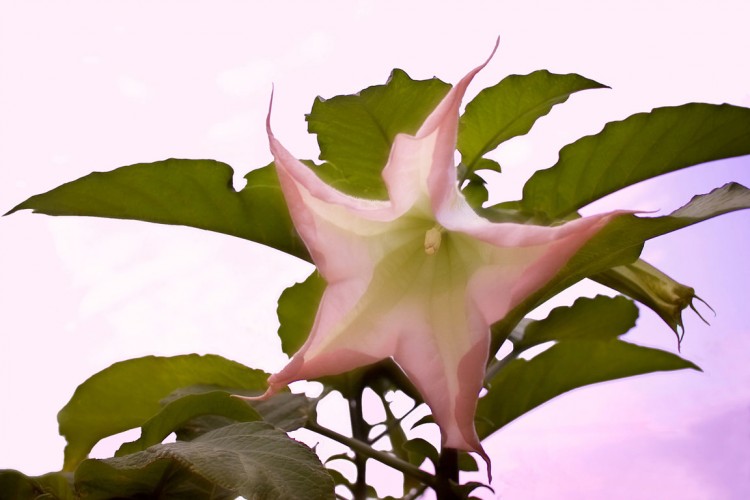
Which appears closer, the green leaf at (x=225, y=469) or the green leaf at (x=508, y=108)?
the green leaf at (x=225, y=469)

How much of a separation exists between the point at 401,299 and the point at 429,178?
0.08m

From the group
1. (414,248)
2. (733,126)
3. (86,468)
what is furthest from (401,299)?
(733,126)

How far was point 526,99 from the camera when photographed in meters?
0.57

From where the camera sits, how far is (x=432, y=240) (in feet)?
1.34

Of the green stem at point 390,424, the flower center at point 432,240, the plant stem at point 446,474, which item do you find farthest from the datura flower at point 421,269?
the green stem at point 390,424

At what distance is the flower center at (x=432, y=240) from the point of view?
41 cm

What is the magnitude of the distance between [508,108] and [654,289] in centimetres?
17

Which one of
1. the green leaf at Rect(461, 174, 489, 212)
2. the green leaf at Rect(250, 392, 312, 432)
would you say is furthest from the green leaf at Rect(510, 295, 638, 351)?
the green leaf at Rect(250, 392, 312, 432)

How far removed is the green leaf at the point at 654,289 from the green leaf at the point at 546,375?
129 millimetres

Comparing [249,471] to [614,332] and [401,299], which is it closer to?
[401,299]

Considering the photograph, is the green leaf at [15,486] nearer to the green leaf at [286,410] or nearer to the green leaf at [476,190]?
the green leaf at [286,410]

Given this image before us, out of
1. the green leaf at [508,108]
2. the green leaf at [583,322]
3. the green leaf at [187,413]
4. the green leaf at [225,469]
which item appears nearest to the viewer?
the green leaf at [225,469]

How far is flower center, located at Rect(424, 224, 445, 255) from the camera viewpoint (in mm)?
406

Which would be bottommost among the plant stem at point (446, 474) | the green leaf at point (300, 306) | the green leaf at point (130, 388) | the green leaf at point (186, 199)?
the plant stem at point (446, 474)
